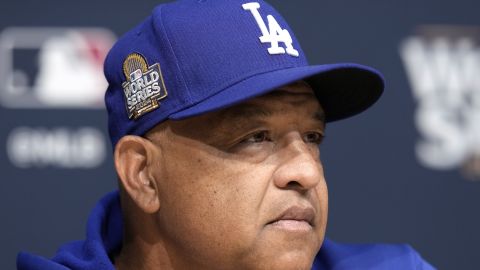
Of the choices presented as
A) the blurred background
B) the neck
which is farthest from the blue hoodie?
Answer: the blurred background

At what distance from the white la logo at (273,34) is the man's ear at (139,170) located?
0.77 feet

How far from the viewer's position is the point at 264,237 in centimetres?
141


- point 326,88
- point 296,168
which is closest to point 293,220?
point 296,168

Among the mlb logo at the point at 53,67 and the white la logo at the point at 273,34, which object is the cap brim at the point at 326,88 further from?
the mlb logo at the point at 53,67

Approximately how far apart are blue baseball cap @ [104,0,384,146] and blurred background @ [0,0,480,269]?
702 mm

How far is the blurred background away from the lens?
224 cm

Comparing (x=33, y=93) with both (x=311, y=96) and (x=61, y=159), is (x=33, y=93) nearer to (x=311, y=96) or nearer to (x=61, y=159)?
(x=61, y=159)

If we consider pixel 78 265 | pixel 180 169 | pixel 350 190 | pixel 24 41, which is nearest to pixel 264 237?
pixel 180 169

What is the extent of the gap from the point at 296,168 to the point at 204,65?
0.66 feet

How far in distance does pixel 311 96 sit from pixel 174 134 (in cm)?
22

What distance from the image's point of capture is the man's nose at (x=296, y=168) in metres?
1.41

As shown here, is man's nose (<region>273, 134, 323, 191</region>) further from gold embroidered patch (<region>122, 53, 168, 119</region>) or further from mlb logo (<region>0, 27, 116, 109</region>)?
mlb logo (<region>0, 27, 116, 109</region>)

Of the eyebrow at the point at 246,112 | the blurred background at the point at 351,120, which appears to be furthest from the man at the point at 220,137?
the blurred background at the point at 351,120

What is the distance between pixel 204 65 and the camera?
145 centimetres
